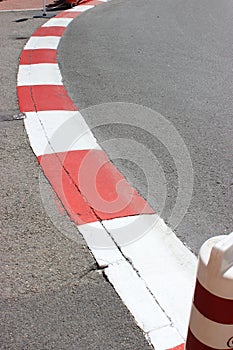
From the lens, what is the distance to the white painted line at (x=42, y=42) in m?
7.70

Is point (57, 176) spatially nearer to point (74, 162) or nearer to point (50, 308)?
point (74, 162)

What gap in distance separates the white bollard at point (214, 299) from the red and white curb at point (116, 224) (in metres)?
0.68

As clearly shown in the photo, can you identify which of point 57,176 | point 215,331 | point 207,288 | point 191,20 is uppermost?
point 207,288

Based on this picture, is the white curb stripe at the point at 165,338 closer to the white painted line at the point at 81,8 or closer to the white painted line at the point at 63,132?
the white painted line at the point at 63,132

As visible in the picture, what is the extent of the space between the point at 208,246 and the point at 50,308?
47.4 inches

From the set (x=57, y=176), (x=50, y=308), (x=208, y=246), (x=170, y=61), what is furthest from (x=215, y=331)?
(x=170, y=61)

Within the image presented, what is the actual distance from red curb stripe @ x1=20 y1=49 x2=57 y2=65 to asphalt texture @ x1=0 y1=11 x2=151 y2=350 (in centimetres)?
301

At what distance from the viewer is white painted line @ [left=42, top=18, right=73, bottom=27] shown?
356 inches

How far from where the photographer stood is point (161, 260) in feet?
10.7

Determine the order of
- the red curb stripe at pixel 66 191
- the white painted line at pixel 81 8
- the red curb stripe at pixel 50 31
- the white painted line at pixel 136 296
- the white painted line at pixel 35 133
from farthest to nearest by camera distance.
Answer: the white painted line at pixel 81 8
the red curb stripe at pixel 50 31
the white painted line at pixel 35 133
the red curb stripe at pixel 66 191
the white painted line at pixel 136 296

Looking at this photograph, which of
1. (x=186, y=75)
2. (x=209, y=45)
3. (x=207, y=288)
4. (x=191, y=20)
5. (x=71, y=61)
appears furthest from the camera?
(x=191, y=20)

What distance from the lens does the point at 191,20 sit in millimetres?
9516

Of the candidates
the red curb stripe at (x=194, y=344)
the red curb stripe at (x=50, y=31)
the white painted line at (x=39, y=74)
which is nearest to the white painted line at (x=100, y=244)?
the red curb stripe at (x=194, y=344)

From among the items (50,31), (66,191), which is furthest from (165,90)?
(50,31)
